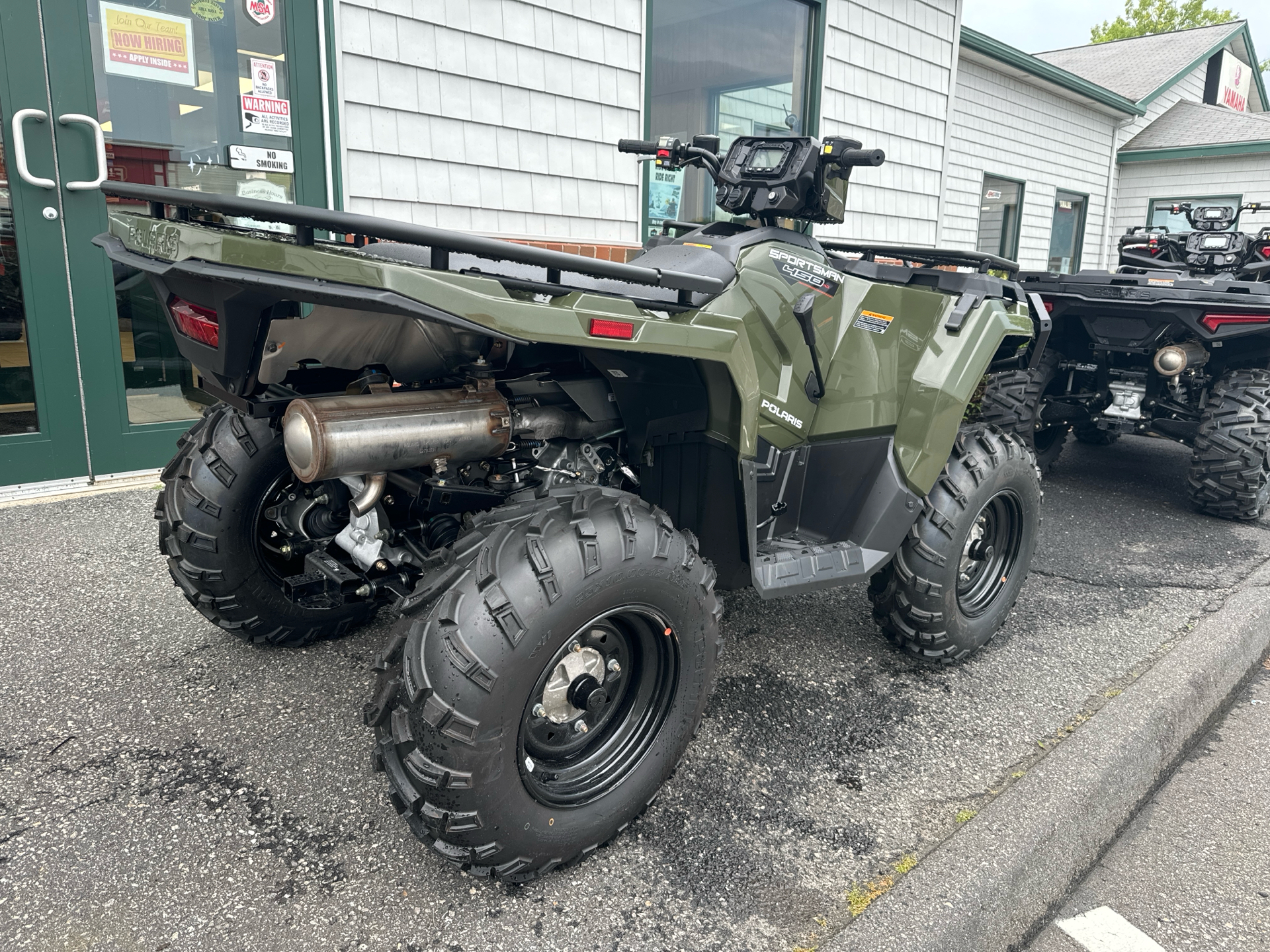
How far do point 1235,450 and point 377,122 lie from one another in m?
5.27

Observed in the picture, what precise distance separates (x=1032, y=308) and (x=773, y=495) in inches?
55.6

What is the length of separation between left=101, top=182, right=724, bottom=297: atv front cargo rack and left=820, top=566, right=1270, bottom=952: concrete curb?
1.47 m

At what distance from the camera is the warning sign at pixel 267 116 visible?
4.73 m

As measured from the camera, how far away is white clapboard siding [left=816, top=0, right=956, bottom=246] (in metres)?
8.03

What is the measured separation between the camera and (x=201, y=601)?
269 cm

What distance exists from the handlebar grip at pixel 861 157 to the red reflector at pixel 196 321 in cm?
179

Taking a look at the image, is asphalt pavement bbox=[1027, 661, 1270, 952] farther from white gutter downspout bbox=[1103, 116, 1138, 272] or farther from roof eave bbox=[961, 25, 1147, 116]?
white gutter downspout bbox=[1103, 116, 1138, 272]

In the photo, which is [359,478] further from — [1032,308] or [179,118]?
[179,118]

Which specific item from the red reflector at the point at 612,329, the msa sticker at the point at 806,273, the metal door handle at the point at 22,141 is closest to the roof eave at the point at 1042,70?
the msa sticker at the point at 806,273

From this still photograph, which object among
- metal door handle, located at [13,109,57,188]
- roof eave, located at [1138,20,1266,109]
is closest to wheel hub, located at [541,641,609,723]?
metal door handle, located at [13,109,57,188]

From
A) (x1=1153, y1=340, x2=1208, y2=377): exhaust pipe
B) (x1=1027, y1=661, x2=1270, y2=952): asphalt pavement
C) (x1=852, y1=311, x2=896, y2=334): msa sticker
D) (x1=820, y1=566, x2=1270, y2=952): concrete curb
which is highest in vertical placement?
(x1=852, y1=311, x2=896, y2=334): msa sticker

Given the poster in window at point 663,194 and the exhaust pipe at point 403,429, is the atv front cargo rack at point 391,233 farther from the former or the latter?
the poster in window at point 663,194

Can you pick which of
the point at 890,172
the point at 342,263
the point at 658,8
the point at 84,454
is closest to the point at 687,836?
the point at 342,263

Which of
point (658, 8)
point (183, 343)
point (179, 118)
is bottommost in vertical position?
point (183, 343)
